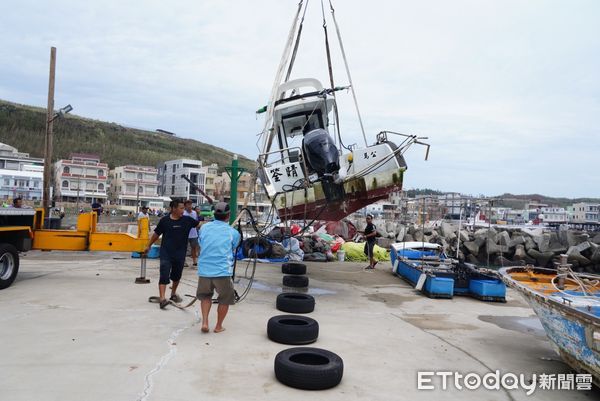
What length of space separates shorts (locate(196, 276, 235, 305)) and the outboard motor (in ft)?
12.8

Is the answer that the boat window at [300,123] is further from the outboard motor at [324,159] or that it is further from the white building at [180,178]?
the white building at [180,178]

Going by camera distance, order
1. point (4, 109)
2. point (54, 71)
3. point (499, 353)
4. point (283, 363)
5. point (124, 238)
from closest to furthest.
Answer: point (283, 363) → point (499, 353) → point (124, 238) → point (54, 71) → point (4, 109)

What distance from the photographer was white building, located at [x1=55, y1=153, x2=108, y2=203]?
7725 centimetres

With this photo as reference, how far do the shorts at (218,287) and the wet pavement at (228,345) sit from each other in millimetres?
543

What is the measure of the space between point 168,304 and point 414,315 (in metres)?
4.46

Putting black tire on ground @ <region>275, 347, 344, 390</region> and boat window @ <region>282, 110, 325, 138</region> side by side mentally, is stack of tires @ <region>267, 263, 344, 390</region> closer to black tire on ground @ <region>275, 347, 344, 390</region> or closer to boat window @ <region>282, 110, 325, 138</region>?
black tire on ground @ <region>275, 347, 344, 390</region>

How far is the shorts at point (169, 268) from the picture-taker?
700 cm

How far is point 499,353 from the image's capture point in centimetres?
602

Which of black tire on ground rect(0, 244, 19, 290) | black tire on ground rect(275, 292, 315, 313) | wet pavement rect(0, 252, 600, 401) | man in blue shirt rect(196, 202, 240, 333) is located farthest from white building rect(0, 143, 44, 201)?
man in blue shirt rect(196, 202, 240, 333)

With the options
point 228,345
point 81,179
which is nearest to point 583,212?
point 228,345

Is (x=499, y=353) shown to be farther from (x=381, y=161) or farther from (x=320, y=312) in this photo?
(x=381, y=161)

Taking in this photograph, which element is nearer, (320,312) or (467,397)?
(467,397)

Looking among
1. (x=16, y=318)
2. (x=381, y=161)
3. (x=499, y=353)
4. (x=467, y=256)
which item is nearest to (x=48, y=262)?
(x=16, y=318)

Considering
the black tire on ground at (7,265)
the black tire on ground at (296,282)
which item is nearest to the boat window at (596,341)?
the black tire on ground at (296,282)
